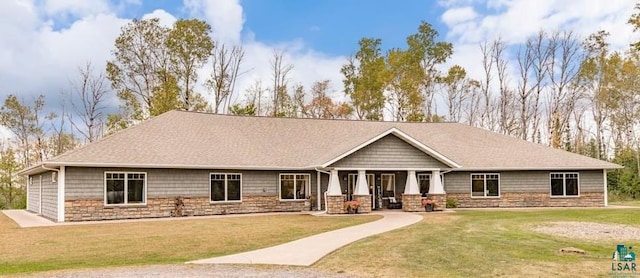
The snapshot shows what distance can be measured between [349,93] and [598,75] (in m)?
18.4

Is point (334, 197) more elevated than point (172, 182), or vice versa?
point (172, 182)

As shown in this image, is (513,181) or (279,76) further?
(279,76)

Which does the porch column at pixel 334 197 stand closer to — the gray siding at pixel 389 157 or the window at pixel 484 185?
the gray siding at pixel 389 157

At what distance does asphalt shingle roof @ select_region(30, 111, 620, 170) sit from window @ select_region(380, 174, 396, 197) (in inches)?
84.4

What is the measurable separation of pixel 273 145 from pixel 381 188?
5.38 m

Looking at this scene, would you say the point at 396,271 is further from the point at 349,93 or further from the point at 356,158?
the point at 349,93

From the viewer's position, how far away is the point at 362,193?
74.4ft

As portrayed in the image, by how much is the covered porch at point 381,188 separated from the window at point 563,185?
5.52 metres

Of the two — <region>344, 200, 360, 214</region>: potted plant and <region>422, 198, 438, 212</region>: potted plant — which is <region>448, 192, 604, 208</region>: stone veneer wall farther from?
<region>344, 200, 360, 214</region>: potted plant

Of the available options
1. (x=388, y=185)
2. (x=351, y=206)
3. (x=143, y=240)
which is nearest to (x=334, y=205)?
(x=351, y=206)

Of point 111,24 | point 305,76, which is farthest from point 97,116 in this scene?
point 305,76

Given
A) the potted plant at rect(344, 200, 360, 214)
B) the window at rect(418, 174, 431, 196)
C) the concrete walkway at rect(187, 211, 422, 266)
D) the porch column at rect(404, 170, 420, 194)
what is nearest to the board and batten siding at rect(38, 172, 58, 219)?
the potted plant at rect(344, 200, 360, 214)

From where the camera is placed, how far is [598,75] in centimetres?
3956

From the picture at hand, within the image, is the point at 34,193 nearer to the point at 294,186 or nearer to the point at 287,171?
the point at 287,171
